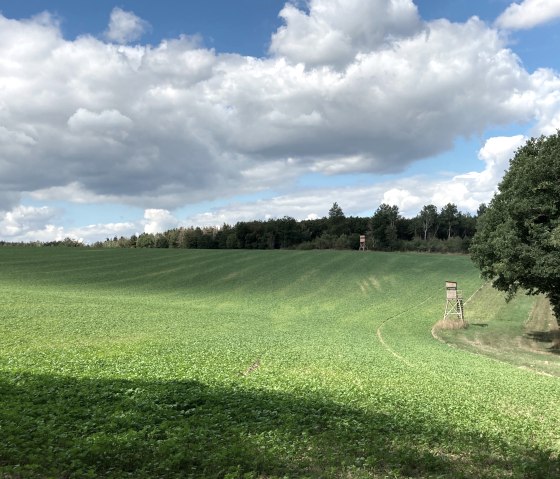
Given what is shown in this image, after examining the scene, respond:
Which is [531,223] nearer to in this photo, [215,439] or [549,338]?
[549,338]

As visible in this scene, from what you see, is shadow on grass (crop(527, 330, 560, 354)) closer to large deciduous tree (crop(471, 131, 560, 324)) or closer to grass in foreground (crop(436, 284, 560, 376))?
grass in foreground (crop(436, 284, 560, 376))

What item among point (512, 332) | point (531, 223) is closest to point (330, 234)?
point (512, 332)

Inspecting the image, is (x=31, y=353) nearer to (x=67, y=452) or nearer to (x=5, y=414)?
(x=5, y=414)

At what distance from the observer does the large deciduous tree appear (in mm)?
33281

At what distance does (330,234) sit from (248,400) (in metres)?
138

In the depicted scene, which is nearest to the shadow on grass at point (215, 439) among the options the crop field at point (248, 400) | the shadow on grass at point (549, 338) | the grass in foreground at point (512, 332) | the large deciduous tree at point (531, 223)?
the crop field at point (248, 400)

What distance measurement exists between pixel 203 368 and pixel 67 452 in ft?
33.1

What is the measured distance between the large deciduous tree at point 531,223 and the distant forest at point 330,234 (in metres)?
82.1

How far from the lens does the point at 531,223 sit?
3431 cm

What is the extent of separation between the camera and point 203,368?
18.3 m

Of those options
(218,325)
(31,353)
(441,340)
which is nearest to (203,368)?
(31,353)

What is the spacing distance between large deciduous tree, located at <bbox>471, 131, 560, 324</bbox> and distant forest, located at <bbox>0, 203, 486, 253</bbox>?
269 ft

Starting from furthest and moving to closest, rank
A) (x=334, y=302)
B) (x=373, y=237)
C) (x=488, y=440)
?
(x=373, y=237) → (x=334, y=302) → (x=488, y=440)

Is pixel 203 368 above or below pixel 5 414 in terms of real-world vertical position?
below
